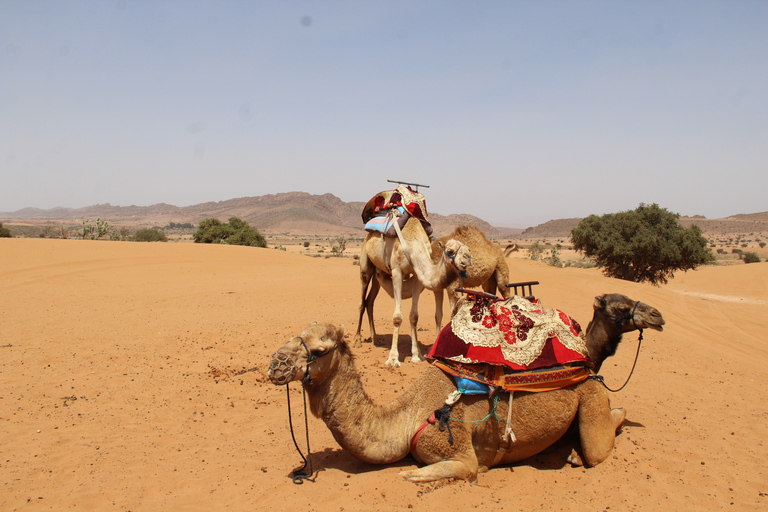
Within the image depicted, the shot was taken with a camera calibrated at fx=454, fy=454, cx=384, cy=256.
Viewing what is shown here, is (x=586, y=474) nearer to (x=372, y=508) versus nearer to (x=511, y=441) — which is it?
(x=511, y=441)

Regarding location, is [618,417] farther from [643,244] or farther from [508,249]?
[643,244]

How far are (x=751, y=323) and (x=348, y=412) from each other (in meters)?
13.3

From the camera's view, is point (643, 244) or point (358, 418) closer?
point (358, 418)

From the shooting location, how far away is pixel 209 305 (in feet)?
42.3

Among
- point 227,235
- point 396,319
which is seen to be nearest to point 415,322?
point 396,319

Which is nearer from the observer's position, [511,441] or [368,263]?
[511,441]

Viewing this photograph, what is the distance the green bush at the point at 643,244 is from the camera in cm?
2356

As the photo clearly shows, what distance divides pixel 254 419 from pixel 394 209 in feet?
13.1

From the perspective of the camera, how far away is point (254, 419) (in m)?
5.64

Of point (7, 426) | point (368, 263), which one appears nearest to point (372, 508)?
point (7, 426)

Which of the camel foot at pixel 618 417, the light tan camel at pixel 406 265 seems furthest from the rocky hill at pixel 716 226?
the camel foot at pixel 618 417

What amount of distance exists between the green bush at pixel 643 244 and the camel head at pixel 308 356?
24328 mm

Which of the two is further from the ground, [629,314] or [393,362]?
[629,314]

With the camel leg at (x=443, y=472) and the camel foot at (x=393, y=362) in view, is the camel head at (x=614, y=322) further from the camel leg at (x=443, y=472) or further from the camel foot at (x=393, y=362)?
the camel foot at (x=393, y=362)
